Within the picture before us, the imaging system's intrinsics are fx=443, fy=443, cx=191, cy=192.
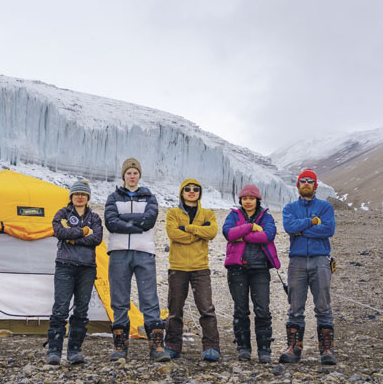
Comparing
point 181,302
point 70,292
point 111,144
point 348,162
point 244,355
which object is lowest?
point 244,355

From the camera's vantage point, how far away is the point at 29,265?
6.48 metres

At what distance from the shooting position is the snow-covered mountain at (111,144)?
2426 centimetres

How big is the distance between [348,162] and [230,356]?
133272mm

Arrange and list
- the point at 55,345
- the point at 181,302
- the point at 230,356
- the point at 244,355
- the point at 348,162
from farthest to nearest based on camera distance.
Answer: the point at 348,162
the point at 230,356
the point at 181,302
the point at 244,355
the point at 55,345

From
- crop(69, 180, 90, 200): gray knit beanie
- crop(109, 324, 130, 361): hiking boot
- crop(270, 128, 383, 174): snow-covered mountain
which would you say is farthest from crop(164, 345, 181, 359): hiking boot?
crop(270, 128, 383, 174): snow-covered mountain

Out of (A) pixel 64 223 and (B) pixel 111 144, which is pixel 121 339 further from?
(B) pixel 111 144

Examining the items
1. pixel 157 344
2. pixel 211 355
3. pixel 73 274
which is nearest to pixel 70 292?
pixel 73 274

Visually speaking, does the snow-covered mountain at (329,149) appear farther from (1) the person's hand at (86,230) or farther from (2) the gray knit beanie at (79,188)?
(1) the person's hand at (86,230)

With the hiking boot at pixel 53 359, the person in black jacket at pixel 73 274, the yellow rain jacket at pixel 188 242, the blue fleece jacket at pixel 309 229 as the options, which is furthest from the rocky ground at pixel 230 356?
the blue fleece jacket at pixel 309 229

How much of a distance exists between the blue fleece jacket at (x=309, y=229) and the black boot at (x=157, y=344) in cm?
168

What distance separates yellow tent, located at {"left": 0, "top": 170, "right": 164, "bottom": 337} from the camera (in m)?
6.18

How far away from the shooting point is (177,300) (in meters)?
4.83

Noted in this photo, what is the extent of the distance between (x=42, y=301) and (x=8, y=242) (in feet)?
3.30

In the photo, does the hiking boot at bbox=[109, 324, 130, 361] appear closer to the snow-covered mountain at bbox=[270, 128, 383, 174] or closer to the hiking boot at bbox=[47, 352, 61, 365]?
the hiking boot at bbox=[47, 352, 61, 365]
